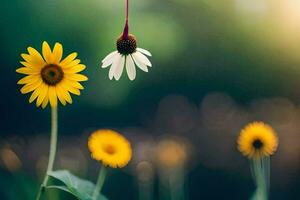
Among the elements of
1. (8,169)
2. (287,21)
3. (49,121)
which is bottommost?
(8,169)

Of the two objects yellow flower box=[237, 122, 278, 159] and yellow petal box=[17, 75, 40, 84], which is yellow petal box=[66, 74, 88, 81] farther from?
yellow flower box=[237, 122, 278, 159]

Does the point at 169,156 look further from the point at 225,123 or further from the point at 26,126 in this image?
the point at 26,126

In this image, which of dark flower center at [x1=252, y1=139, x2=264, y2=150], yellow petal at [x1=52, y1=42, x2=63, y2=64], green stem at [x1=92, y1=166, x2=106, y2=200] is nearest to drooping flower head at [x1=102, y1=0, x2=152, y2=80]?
yellow petal at [x1=52, y1=42, x2=63, y2=64]

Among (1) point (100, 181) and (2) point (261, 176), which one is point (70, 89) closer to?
(1) point (100, 181)

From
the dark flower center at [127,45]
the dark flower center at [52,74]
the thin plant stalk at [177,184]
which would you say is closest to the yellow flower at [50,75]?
the dark flower center at [52,74]

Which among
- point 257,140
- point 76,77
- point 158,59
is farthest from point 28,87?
point 257,140

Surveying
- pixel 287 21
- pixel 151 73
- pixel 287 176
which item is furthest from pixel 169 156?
pixel 287 21

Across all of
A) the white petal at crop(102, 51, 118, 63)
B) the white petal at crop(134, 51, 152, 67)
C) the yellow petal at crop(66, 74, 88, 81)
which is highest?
the white petal at crop(134, 51, 152, 67)

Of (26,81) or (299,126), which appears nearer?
(26,81)
